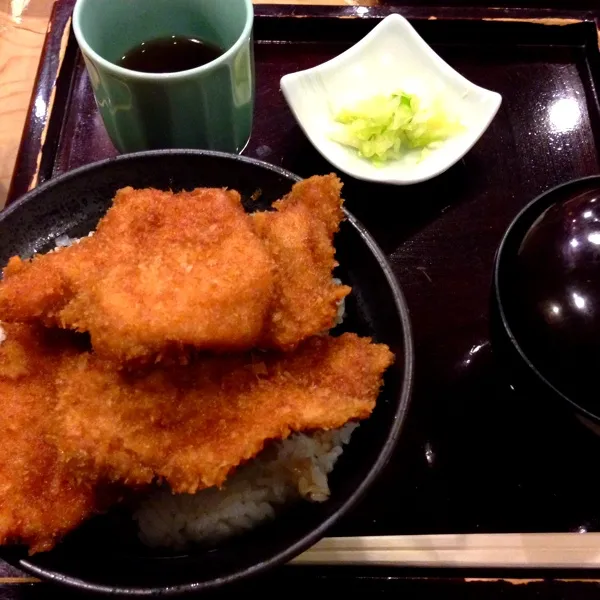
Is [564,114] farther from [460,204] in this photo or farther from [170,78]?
[170,78]

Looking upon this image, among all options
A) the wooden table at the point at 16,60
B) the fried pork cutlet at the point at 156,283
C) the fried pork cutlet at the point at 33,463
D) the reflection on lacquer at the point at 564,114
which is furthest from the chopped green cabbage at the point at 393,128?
the fried pork cutlet at the point at 33,463

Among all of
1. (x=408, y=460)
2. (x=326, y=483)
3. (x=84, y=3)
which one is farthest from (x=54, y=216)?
(x=408, y=460)

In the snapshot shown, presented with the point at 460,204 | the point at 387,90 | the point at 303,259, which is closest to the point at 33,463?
the point at 303,259

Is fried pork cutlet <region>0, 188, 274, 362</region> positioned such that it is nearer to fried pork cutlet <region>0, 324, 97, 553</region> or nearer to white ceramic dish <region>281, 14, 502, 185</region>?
fried pork cutlet <region>0, 324, 97, 553</region>

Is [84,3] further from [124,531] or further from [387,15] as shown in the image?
[124,531]

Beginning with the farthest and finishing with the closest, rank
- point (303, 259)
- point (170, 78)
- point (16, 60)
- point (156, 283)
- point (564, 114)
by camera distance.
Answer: point (16, 60) < point (564, 114) < point (170, 78) < point (303, 259) < point (156, 283)

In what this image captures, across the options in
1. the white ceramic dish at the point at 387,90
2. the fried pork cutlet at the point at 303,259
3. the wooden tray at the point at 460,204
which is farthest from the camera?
the white ceramic dish at the point at 387,90

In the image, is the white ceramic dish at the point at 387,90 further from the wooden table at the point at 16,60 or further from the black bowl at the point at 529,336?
the black bowl at the point at 529,336
